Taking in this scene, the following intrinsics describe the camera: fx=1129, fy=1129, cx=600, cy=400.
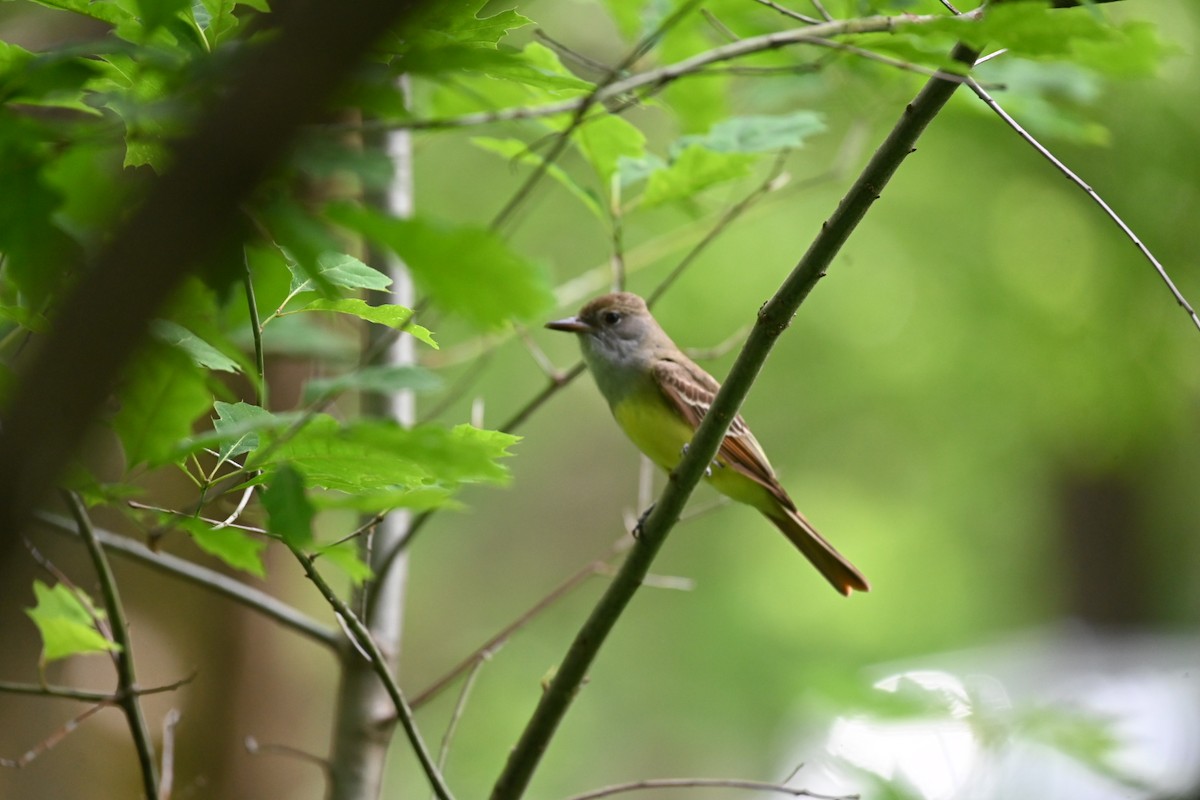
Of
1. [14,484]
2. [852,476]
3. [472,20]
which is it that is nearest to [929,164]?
[852,476]

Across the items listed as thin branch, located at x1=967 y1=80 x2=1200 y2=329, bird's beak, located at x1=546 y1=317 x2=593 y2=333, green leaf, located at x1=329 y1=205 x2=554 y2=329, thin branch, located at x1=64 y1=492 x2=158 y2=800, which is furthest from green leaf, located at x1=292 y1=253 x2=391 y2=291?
bird's beak, located at x1=546 y1=317 x2=593 y2=333

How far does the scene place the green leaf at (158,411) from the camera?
161 centimetres

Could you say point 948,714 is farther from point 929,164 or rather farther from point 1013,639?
point 1013,639

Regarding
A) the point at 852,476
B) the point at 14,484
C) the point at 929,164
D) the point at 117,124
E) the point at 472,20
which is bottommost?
the point at 14,484

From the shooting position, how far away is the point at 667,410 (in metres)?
5.06

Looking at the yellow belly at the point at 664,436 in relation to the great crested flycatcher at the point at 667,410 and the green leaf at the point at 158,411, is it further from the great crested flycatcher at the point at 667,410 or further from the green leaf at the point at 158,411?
the green leaf at the point at 158,411

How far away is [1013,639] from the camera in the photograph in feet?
35.6

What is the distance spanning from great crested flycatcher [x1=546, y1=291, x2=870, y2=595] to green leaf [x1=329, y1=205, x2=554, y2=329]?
3.56 m

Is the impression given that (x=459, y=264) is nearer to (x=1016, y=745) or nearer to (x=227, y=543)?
(x=227, y=543)

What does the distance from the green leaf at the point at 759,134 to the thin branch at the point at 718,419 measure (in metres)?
0.90

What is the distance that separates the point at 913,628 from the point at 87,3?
32.4 feet

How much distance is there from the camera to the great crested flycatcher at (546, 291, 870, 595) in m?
4.96

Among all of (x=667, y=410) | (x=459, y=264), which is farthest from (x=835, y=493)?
(x=459, y=264)

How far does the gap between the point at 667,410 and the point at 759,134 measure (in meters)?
1.95
